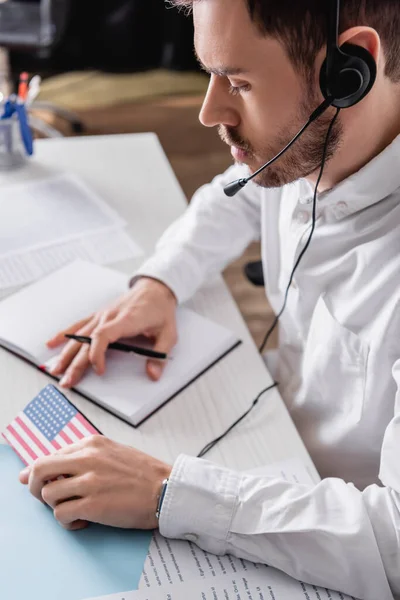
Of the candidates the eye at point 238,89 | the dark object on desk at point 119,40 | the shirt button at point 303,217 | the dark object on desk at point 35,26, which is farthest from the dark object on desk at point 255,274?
the dark object on desk at point 119,40

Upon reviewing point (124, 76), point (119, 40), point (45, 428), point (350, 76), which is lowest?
point (124, 76)

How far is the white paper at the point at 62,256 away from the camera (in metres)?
1.18

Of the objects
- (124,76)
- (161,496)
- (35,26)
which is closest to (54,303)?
(161,496)

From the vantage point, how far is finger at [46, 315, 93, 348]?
1026mm

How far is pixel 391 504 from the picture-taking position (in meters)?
0.77

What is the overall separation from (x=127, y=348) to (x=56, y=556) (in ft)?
1.11

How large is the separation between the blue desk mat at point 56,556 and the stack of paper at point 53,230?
1.44ft

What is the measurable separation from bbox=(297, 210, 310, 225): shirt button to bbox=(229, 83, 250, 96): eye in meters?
0.23

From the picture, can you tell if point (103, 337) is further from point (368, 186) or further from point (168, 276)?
point (368, 186)

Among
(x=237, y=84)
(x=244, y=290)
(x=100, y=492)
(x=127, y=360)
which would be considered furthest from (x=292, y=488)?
(x=244, y=290)

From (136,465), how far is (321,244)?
42cm

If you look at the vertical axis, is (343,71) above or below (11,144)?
above

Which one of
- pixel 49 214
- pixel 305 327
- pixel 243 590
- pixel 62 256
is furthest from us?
pixel 49 214

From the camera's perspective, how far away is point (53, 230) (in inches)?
51.5
